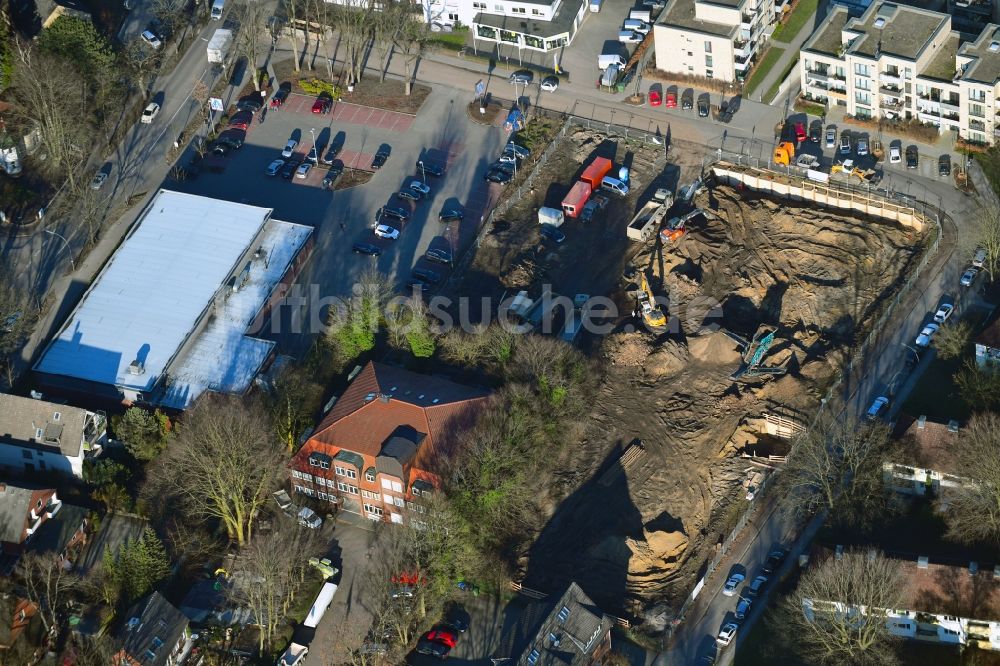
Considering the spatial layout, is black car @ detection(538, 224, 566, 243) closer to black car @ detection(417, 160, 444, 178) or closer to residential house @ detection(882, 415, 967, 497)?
black car @ detection(417, 160, 444, 178)

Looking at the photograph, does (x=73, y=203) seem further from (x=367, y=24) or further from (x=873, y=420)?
(x=873, y=420)

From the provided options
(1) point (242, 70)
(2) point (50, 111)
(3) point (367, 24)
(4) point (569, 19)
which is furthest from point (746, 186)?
(2) point (50, 111)

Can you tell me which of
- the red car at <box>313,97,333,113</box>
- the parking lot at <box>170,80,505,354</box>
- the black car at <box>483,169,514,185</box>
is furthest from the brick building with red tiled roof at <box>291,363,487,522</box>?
the red car at <box>313,97,333,113</box>

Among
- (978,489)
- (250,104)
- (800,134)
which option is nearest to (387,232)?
(250,104)

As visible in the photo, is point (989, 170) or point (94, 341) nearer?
point (94, 341)

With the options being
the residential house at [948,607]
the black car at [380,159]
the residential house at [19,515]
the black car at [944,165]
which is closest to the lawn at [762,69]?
the black car at [944,165]

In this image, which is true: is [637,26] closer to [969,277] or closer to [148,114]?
[969,277]
